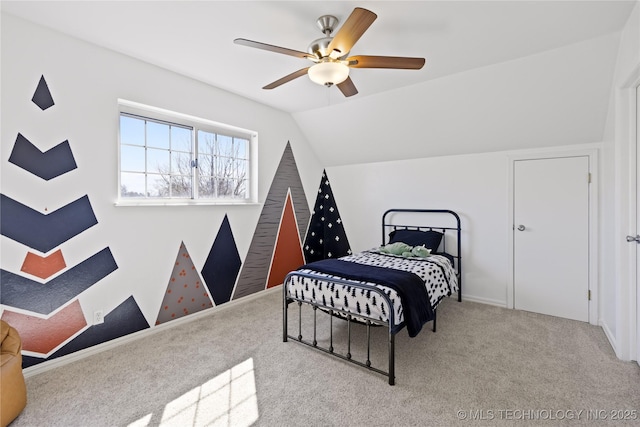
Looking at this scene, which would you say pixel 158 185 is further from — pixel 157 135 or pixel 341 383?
pixel 341 383

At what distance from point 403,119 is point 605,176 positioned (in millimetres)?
2056

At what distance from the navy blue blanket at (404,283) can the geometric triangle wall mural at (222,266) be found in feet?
4.00

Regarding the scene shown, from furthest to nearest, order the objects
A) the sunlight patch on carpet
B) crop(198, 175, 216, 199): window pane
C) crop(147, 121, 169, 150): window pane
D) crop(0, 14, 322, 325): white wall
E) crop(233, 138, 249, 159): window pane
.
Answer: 1. crop(233, 138, 249, 159): window pane
2. crop(198, 175, 216, 199): window pane
3. crop(147, 121, 169, 150): window pane
4. crop(0, 14, 322, 325): white wall
5. the sunlight patch on carpet

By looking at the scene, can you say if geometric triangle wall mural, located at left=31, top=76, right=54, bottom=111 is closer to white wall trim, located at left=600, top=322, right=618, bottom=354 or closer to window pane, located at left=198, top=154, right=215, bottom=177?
window pane, located at left=198, top=154, right=215, bottom=177

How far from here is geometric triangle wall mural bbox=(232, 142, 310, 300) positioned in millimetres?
3795

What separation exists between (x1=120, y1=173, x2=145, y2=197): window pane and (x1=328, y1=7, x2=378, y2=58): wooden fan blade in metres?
2.16

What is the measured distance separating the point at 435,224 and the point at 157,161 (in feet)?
11.2

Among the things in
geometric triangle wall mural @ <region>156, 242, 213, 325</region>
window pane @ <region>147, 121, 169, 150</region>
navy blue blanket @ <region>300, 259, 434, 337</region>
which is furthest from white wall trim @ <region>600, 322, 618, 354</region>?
window pane @ <region>147, 121, 169, 150</region>

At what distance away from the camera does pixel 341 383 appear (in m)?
2.06

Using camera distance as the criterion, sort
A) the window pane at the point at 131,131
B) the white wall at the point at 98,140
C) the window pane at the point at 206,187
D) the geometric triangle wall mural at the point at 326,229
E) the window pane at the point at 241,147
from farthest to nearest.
Result: the geometric triangle wall mural at the point at 326,229 < the window pane at the point at 241,147 < the window pane at the point at 206,187 < the window pane at the point at 131,131 < the white wall at the point at 98,140

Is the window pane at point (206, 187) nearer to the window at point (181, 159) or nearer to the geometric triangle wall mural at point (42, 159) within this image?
the window at point (181, 159)

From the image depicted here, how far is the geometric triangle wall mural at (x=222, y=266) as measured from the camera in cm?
335

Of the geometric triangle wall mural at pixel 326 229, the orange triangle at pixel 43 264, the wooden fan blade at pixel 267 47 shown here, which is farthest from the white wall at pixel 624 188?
the orange triangle at pixel 43 264

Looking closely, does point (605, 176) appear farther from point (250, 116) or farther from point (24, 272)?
point (24, 272)
